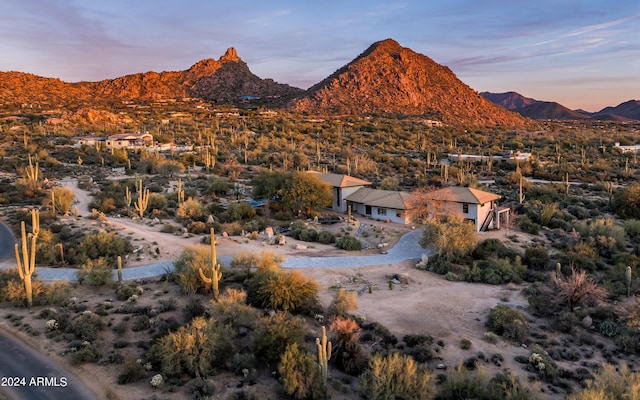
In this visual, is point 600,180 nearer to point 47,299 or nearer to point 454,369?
point 454,369

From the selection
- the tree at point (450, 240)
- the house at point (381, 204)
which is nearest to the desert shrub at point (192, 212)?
the house at point (381, 204)

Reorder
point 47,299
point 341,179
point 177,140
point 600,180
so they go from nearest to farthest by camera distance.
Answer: point 47,299 < point 341,179 < point 600,180 < point 177,140

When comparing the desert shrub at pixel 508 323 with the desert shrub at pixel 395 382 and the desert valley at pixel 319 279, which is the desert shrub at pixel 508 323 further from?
the desert shrub at pixel 395 382

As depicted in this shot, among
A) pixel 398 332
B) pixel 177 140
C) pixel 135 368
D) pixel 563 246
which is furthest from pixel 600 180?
pixel 177 140

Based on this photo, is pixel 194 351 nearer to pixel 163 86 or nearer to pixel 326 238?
pixel 326 238

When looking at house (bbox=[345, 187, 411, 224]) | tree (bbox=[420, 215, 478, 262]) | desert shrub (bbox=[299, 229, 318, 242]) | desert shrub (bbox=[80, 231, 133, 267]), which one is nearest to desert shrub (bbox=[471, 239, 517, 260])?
tree (bbox=[420, 215, 478, 262])
